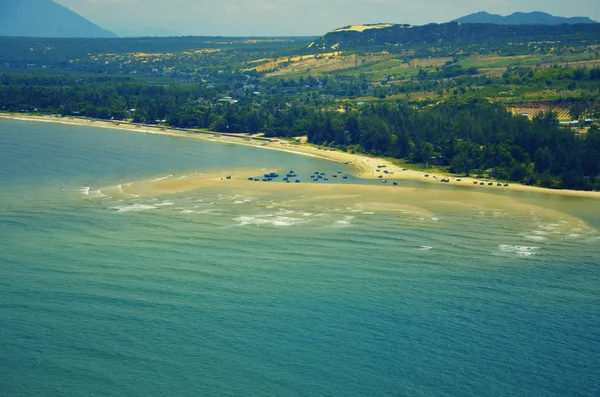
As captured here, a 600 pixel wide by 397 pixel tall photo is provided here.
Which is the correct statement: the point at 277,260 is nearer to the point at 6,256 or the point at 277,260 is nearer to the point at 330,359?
the point at 330,359

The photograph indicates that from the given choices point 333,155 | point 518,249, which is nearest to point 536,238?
point 518,249

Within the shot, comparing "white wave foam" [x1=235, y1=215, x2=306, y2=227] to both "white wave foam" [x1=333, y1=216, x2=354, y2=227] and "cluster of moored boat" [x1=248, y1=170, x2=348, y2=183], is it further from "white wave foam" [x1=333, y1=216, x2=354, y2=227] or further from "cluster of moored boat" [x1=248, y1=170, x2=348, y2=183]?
"cluster of moored boat" [x1=248, y1=170, x2=348, y2=183]

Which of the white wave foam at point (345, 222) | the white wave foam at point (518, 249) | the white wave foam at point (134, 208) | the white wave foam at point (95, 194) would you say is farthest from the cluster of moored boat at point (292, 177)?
the white wave foam at point (518, 249)

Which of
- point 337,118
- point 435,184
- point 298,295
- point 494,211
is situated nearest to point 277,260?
point 298,295

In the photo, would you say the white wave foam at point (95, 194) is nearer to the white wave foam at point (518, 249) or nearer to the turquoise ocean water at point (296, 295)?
the turquoise ocean water at point (296, 295)

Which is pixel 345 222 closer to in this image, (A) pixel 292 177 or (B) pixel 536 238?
(B) pixel 536 238
